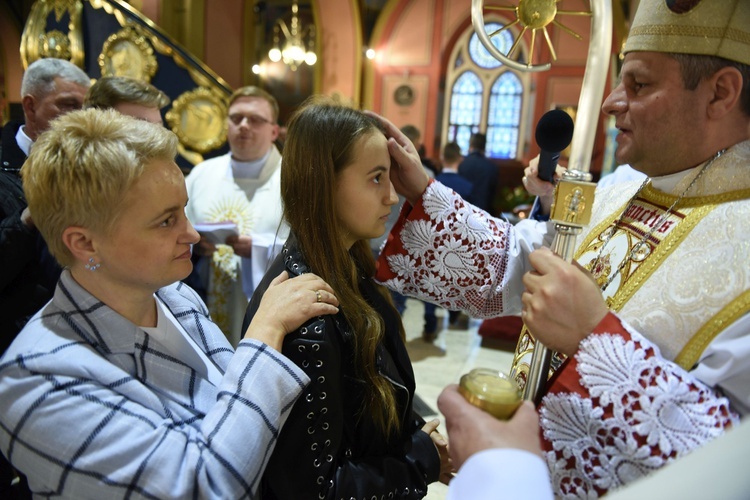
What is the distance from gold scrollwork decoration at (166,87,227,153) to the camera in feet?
14.7

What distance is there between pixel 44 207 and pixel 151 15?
18.2 ft

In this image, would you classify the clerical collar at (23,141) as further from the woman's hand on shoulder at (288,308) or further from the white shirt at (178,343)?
the woman's hand on shoulder at (288,308)

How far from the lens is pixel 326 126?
1359 mm

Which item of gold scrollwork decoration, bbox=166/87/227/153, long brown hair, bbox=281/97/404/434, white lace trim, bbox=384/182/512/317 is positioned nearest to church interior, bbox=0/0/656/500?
gold scrollwork decoration, bbox=166/87/227/153

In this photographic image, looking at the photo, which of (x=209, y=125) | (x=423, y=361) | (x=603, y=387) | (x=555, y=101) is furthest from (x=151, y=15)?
(x=555, y=101)

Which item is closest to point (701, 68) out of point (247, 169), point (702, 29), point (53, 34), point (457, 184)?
point (702, 29)

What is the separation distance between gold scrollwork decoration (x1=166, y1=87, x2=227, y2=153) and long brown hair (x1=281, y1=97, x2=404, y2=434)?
136 inches

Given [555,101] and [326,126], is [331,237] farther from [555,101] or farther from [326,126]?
[555,101]

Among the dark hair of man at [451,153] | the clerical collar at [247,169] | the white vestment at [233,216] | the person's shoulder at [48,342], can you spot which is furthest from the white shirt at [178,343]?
the dark hair of man at [451,153]

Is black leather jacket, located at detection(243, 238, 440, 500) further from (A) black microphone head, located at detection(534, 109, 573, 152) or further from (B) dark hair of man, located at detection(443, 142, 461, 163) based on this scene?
(B) dark hair of man, located at detection(443, 142, 461, 163)

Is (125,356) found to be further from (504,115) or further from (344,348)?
(504,115)

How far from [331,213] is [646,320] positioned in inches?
29.2

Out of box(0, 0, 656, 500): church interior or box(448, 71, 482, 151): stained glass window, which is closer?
box(0, 0, 656, 500): church interior

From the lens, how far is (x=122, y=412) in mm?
939
